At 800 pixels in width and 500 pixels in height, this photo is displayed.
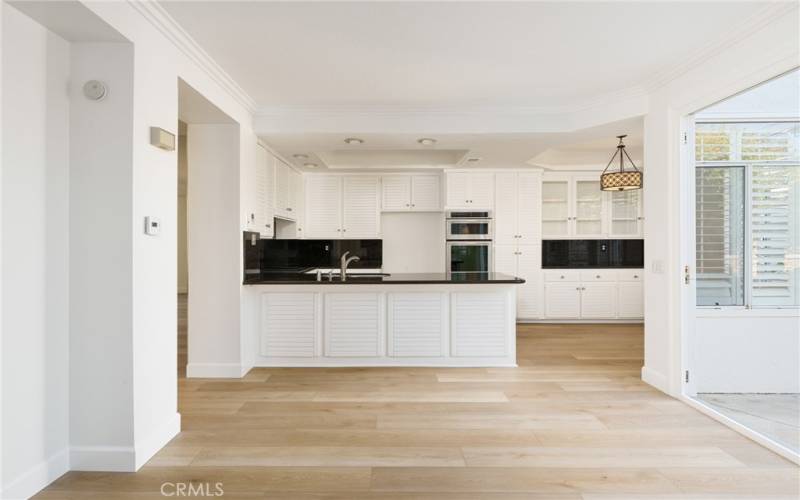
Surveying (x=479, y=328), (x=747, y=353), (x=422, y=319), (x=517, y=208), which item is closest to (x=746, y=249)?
(x=747, y=353)

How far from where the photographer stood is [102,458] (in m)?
2.25

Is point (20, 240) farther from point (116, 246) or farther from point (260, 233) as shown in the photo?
point (260, 233)

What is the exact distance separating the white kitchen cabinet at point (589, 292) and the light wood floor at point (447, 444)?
2413 mm

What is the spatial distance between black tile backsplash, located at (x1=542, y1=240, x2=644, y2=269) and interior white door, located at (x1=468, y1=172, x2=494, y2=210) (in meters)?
1.20

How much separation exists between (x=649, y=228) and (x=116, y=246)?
Answer: 382 cm

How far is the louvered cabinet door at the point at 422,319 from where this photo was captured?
13.6 ft

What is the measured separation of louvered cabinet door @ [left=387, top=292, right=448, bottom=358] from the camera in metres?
4.16

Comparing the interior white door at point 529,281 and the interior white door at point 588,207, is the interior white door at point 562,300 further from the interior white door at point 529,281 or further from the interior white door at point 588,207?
the interior white door at point 588,207

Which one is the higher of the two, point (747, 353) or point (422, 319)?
point (422, 319)

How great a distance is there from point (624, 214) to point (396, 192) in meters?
3.37

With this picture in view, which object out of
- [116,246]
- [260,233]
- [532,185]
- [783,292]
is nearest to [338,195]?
[260,233]

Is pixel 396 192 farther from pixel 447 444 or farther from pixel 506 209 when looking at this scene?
pixel 447 444

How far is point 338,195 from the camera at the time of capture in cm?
631

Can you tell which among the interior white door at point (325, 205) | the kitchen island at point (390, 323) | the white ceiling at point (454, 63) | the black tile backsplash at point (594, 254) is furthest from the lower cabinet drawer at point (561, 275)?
the interior white door at point (325, 205)
